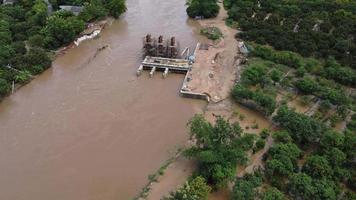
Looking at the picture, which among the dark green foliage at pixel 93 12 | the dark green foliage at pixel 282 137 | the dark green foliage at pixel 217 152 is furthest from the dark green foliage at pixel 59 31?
the dark green foliage at pixel 282 137

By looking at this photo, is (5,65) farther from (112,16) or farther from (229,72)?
Answer: (229,72)

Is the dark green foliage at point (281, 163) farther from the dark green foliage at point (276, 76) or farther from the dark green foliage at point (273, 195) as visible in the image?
the dark green foliage at point (276, 76)

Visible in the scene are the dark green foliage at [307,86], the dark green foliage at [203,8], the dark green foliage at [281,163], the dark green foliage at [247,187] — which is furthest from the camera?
the dark green foliage at [203,8]

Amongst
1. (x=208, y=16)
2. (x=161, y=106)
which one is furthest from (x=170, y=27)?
(x=161, y=106)

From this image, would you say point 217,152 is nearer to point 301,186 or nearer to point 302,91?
point 301,186

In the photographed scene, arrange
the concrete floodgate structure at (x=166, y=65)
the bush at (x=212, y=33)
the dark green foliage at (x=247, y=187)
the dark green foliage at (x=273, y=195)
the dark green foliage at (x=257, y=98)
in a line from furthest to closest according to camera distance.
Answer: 1. the bush at (x=212, y=33)
2. the concrete floodgate structure at (x=166, y=65)
3. the dark green foliage at (x=257, y=98)
4. the dark green foliage at (x=273, y=195)
5. the dark green foliage at (x=247, y=187)

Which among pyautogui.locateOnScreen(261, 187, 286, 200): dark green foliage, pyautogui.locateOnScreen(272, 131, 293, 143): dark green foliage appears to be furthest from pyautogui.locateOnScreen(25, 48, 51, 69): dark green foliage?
pyautogui.locateOnScreen(261, 187, 286, 200): dark green foliage
